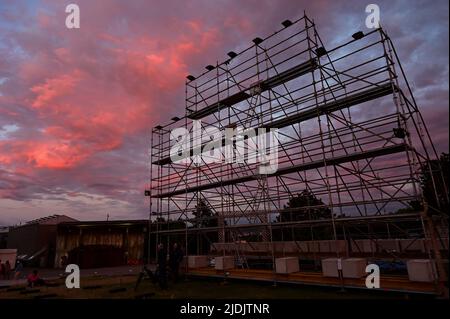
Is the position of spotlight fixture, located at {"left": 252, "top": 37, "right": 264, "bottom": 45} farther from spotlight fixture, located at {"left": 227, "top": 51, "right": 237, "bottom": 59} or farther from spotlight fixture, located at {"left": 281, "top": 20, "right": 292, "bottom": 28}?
spotlight fixture, located at {"left": 281, "top": 20, "right": 292, "bottom": 28}

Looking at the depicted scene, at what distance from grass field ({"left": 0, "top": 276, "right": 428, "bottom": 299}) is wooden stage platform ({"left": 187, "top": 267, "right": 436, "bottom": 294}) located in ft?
0.81

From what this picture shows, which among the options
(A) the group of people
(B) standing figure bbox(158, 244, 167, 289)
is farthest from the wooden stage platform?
(B) standing figure bbox(158, 244, 167, 289)

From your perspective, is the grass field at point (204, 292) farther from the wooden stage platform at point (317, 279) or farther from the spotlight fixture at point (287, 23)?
the spotlight fixture at point (287, 23)

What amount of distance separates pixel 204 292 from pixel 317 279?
173 inches

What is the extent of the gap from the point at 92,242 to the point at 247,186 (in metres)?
22.6

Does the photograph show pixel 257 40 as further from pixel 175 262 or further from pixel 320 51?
pixel 175 262

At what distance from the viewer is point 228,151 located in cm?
1852

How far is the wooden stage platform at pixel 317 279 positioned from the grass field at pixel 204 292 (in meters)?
0.25

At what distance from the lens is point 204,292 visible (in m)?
12.6

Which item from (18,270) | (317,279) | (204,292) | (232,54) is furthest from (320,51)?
(18,270)

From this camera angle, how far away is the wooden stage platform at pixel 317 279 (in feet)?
30.9

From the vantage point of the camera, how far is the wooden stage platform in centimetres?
941
